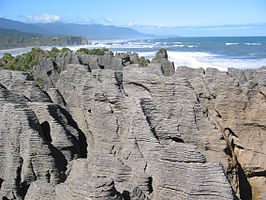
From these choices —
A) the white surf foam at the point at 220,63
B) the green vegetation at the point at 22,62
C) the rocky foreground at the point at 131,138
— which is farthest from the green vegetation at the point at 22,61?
the white surf foam at the point at 220,63

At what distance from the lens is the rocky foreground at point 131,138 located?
17.8 feet

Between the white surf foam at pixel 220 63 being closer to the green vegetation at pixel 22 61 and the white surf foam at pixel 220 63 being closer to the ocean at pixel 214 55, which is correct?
the ocean at pixel 214 55

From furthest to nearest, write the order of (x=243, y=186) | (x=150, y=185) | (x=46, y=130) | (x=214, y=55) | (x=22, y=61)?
(x=214, y=55) → (x=22, y=61) → (x=243, y=186) → (x=46, y=130) → (x=150, y=185)

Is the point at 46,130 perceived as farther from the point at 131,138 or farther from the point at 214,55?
the point at 214,55

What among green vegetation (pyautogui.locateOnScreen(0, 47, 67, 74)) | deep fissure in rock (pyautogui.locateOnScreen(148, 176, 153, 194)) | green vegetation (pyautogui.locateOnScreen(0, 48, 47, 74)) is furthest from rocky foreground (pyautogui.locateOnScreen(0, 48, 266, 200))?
green vegetation (pyautogui.locateOnScreen(0, 48, 47, 74))

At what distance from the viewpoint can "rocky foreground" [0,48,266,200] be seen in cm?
542

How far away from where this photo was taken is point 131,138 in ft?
21.4

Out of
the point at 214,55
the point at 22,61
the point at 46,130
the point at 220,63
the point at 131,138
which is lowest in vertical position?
the point at 220,63

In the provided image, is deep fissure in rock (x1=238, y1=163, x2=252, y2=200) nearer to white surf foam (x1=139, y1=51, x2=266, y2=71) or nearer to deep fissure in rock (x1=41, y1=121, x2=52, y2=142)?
deep fissure in rock (x1=41, y1=121, x2=52, y2=142)

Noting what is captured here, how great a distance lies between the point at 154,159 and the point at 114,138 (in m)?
1.57

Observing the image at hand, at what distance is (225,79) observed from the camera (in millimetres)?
8523

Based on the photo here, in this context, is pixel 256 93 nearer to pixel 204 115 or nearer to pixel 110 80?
pixel 204 115

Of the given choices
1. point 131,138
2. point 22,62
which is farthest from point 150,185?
point 22,62

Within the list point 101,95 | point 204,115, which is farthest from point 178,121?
point 101,95
